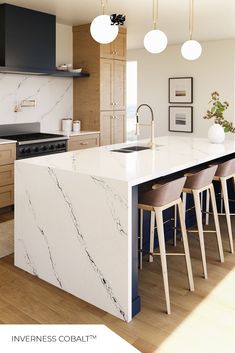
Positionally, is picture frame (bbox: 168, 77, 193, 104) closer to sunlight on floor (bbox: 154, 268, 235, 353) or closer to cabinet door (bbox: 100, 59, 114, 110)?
cabinet door (bbox: 100, 59, 114, 110)

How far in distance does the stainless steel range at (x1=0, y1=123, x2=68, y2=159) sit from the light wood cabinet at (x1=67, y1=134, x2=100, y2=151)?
0.18 meters

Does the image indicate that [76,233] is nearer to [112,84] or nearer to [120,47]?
[112,84]

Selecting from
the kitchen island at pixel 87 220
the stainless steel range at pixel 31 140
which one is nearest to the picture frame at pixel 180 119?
the stainless steel range at pixel 31 140

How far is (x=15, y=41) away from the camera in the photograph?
4836 mm

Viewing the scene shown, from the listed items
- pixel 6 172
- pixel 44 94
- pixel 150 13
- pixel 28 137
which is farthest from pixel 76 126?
pixel 150 13

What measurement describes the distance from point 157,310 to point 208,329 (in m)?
0.36

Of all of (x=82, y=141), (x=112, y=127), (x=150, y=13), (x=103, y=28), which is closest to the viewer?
(x=103, y=28)

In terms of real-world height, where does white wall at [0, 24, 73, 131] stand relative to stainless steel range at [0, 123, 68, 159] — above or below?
above

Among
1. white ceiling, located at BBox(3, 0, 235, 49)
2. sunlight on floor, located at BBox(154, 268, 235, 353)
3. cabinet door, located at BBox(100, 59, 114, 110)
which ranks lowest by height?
sunlight on floor, located at BBox(154, 268, 235, 353)

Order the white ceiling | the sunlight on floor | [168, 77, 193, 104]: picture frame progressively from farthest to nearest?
[168, 77, 193, 104]: picture frame < the white ceiling < the sunlight on floor

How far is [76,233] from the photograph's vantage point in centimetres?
263

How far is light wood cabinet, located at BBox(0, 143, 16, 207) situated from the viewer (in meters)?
4.55

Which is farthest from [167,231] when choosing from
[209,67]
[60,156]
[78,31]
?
[209,67]

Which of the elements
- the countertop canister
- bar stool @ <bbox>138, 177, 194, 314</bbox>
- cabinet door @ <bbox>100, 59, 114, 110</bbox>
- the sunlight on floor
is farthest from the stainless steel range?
the sunlight on floor
